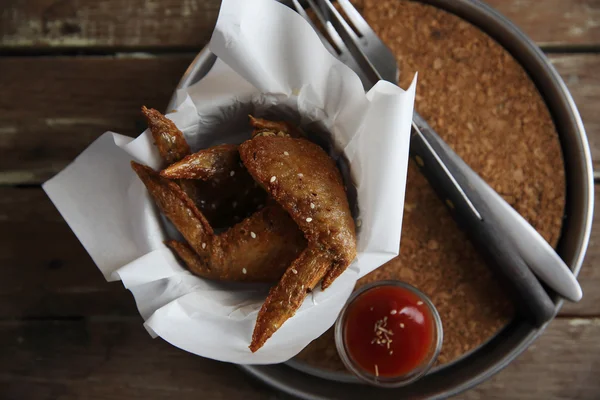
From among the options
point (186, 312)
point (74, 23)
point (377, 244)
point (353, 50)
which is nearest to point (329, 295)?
point (377, 244)

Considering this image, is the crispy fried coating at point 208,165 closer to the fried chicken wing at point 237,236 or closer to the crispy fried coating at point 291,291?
the fried chicken wing at point 237,236

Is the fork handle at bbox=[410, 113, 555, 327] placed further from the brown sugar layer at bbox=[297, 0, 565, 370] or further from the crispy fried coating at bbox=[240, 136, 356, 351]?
the crispy fried coating at bbox=[240, 136, 356, 351]

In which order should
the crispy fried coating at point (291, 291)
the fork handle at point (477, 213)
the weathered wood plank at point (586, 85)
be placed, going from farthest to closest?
1. the weathered wood plank at point (586, 85)
2. the fork handle at point (477, 213)
3. the crispy fried coating at point (291, 291)

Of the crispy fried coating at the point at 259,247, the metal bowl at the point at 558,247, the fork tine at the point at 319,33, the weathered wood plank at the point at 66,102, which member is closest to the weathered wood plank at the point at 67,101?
the weathered wood plank at the point at 66,102

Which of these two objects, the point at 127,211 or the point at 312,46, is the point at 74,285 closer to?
the point at 127,211

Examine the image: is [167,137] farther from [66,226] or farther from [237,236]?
[66,226]

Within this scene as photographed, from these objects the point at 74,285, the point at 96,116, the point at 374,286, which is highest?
the point at 96,116
